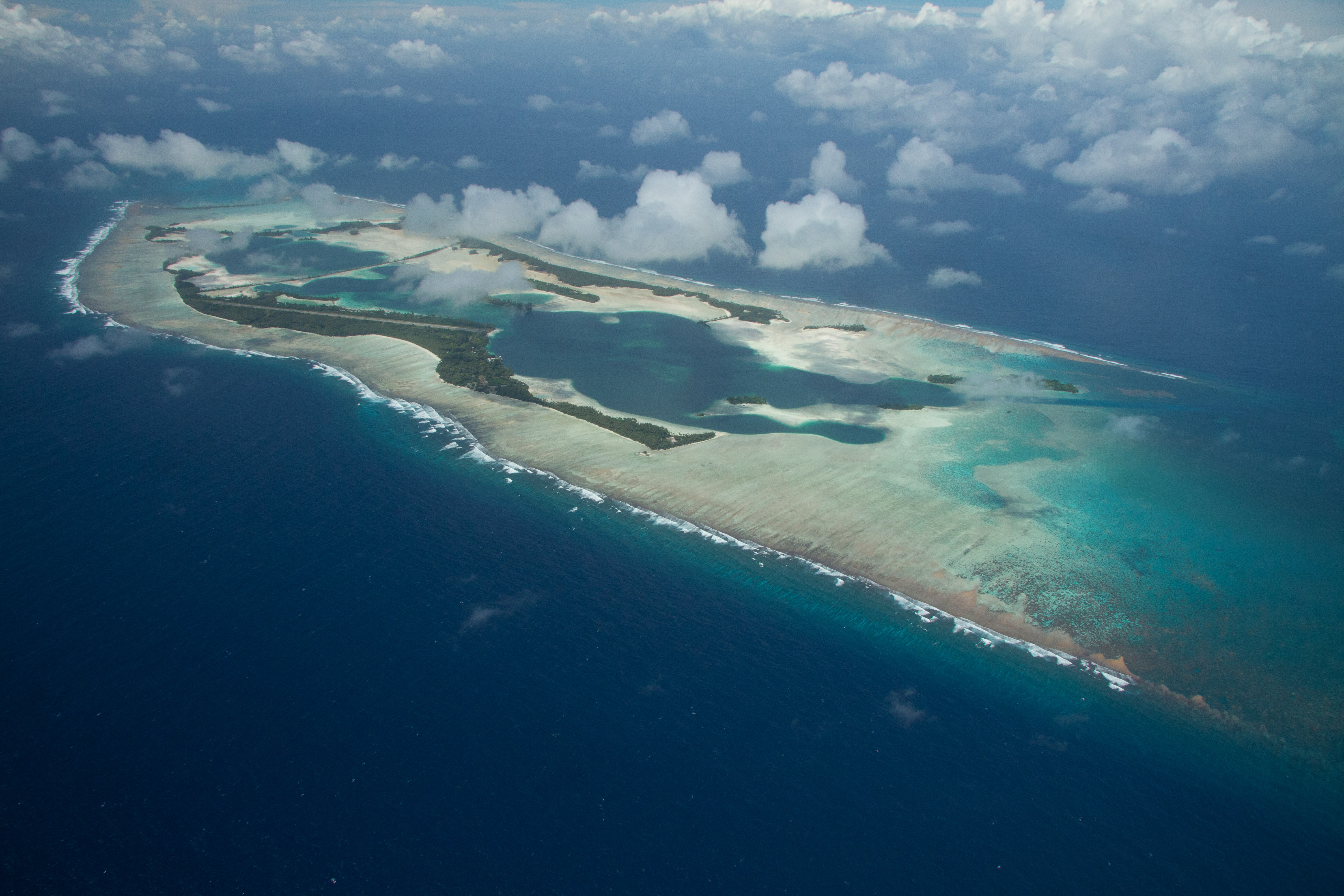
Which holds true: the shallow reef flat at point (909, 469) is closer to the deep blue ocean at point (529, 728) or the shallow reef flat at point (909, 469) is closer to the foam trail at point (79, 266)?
the foam trail at point (79, 266)

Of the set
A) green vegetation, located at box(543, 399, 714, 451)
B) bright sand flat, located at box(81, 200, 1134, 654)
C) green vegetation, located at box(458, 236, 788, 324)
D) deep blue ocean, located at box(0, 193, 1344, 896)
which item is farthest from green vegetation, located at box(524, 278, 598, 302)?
deep blue ocean, located at box(0, 193, 1344, 896)

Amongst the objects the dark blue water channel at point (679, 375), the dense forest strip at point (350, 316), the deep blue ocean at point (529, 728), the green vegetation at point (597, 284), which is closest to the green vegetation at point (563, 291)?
the green vegetation at point (597, 284)

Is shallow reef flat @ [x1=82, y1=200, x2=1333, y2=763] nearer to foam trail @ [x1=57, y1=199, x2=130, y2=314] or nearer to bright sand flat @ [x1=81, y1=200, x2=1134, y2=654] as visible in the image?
bright sand flat @ [x1=81, y1=200, x2=1134, y2=654]

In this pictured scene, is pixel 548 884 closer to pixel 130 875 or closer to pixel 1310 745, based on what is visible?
pixel 130 875

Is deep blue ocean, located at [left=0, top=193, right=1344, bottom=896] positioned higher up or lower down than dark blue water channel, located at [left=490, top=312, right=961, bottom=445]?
lower down

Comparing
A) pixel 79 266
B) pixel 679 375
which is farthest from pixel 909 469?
pixel 79 266

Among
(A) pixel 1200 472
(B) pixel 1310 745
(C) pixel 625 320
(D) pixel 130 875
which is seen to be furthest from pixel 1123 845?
(C) pixel 625 320

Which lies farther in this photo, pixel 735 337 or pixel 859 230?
pixel 859 230
